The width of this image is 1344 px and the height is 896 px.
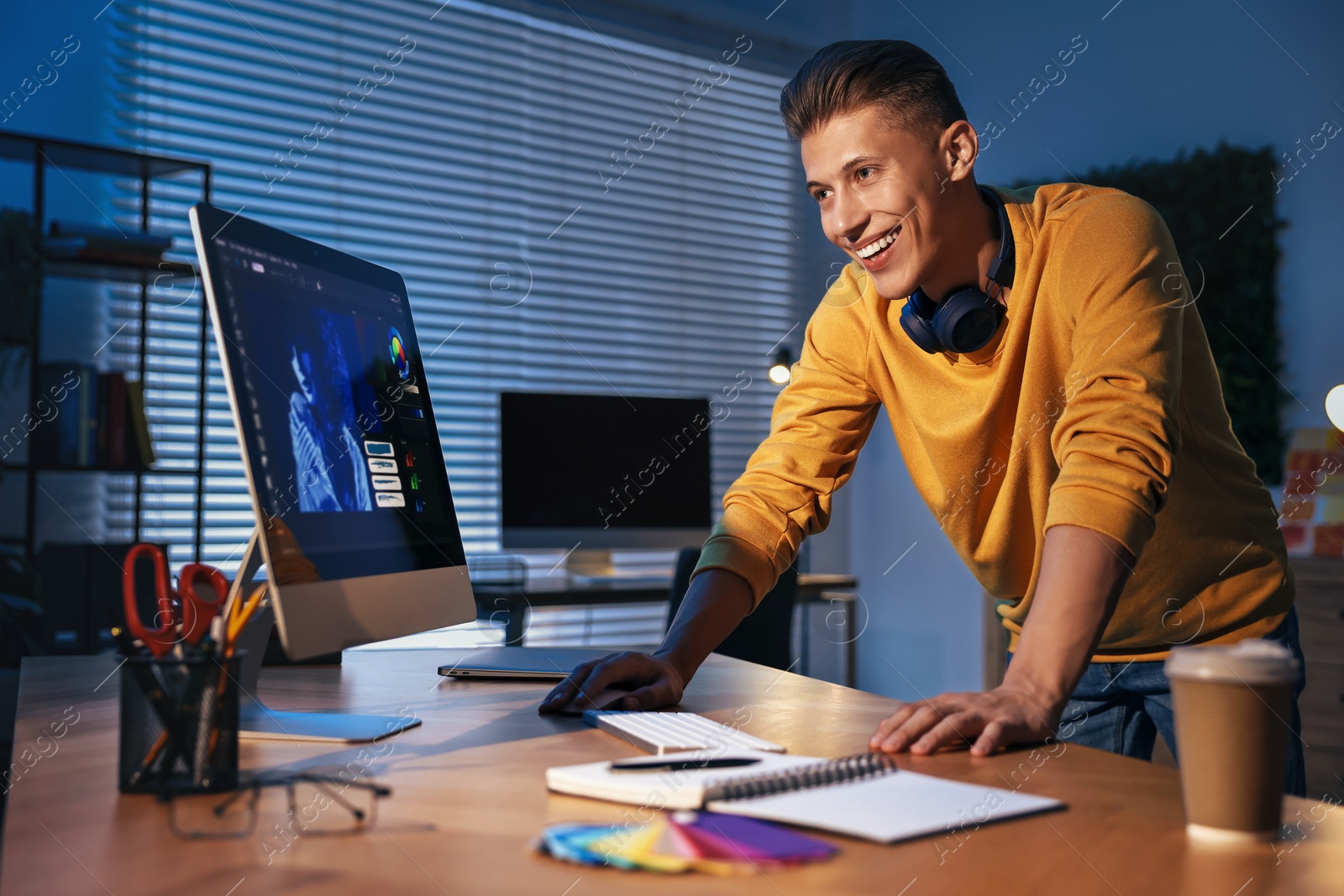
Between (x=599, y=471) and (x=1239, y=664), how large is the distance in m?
2.70

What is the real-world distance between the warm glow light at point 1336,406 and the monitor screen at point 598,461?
1874mm

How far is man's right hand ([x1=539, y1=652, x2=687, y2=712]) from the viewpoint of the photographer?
112cm

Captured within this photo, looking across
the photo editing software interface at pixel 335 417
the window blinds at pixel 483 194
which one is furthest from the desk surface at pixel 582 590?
the photo editing software interface at pixel 335 417

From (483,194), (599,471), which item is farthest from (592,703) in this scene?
(483,194)

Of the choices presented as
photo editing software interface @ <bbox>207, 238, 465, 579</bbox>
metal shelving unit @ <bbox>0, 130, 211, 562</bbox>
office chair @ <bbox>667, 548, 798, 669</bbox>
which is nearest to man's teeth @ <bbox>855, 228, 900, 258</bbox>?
photo editing software interface @ <bbox>207, 238, 465, 579</bbox>

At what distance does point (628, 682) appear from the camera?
116 cm

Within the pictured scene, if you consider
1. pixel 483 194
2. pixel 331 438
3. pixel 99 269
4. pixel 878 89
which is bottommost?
pixel 331 438

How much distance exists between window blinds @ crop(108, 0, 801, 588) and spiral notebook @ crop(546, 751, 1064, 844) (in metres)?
2.82

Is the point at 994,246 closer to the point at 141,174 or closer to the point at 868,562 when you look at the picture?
the point at 141,174

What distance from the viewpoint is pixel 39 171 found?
2834 millimetres

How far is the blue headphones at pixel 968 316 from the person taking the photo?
1336 millimetres

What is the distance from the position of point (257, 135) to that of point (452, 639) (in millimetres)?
1836

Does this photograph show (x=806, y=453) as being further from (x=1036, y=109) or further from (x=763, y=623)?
(x=1036, y=109)

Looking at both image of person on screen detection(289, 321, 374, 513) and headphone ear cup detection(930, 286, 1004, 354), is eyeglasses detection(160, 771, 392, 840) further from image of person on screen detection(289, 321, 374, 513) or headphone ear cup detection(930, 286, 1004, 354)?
headphone ear cup detection(930, 286, 1004, 354)
